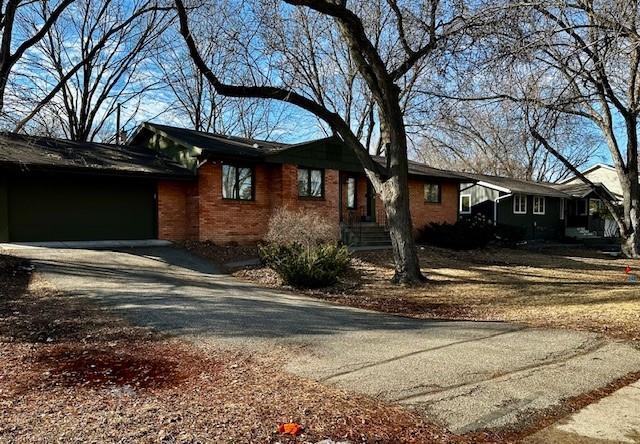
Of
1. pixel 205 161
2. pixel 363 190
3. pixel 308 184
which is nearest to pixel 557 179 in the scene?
pixel 363 190

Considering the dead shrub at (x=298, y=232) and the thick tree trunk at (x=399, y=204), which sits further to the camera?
the dead shrub at (x=298, y=232)

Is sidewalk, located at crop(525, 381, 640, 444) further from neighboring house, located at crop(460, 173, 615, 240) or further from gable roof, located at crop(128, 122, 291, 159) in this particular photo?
neighboring house, located at crop(460, 173, 615, 240)

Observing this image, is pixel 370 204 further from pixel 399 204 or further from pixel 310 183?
pixel 399 204

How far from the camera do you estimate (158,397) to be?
14.3 feet

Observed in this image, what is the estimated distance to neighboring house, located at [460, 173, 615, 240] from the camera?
29567mm

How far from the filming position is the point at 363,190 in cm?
2284

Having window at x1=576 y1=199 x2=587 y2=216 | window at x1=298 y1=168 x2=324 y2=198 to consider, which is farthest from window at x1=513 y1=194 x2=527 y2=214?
window at x1=298 y1=168 x2=324 y2=198

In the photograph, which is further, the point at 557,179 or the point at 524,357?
the point at 557,179

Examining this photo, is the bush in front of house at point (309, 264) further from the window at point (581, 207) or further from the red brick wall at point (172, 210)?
the window at point (581, 207)

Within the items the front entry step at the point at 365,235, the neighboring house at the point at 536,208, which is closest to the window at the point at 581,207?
the neighboring house at the point at 536,208

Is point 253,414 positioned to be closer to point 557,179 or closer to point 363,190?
point 363,190

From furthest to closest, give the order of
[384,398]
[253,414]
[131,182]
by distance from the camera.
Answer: [131,182] < [384,398] < [253,414]

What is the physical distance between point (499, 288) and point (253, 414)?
375 inches

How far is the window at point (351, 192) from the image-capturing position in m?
22.3
